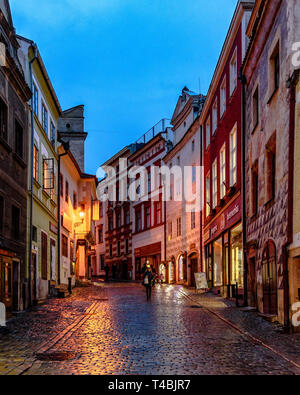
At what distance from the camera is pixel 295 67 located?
13594 mm

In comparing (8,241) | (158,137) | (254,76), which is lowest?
(8,241)

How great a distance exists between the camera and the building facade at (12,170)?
1747 cm

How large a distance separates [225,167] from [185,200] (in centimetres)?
1442

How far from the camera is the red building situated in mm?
23703

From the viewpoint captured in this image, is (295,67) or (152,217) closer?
(295,67)

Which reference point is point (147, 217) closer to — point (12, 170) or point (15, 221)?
point (15, 221)

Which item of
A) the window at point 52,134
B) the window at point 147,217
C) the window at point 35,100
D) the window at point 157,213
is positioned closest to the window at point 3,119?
the window at point 35,100

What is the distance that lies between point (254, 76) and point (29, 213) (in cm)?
939

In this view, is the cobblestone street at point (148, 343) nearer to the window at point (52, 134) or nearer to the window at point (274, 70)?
the window at point (274, 70)

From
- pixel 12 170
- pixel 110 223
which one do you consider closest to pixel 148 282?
pixel 12 170

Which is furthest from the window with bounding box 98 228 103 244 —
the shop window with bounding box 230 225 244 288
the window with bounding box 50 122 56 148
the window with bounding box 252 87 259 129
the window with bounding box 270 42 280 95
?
the window with bounding box 270 42 280 95

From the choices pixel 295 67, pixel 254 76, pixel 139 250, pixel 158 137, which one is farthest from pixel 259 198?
pixel 139 250
